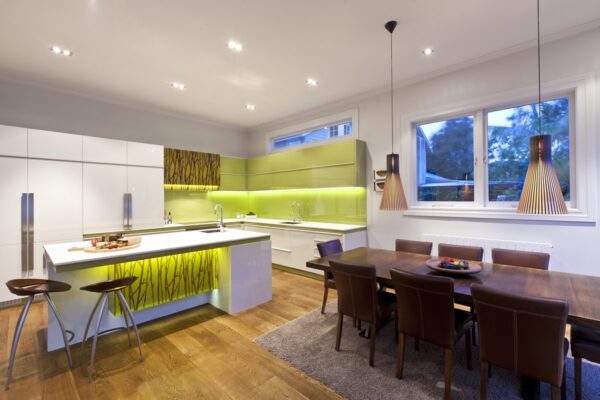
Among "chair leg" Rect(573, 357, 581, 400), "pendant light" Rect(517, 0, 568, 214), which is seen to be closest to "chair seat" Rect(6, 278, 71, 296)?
"pendant light" Rect(517, 0, 568, 214)

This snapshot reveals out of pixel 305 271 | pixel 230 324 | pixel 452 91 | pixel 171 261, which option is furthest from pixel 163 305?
pixel 452 91

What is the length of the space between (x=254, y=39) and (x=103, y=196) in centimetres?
317

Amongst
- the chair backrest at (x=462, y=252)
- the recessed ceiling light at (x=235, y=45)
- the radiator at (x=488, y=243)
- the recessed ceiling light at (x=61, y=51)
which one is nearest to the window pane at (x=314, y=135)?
the radiator at (x=488, y=243)

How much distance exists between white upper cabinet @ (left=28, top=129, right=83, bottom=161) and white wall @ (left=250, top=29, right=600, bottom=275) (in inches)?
157

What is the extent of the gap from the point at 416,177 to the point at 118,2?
3.87m

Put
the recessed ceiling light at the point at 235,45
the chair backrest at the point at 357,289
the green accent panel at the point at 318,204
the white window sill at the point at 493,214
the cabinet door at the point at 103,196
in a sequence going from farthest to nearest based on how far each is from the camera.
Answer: the green accent panel at the point at 318,204
the cabinet door at the point at 103,196
the recessed ceiling light at the point at 235,45
the white window sill at the point at 493,214
the chair backrest at the point at 357,289

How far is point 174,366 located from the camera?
7.34 ft

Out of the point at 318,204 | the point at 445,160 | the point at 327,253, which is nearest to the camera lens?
the point at 327,253

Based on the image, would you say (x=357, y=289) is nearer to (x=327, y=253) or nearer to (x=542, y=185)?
(x=327, y=253)

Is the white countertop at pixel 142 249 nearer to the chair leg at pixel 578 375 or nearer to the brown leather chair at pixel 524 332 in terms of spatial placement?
the brown leather chair at pixel 524 332

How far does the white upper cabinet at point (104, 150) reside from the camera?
3926 mm

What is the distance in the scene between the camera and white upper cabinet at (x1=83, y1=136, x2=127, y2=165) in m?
3.93

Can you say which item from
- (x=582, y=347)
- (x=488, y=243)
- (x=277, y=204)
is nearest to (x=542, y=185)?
(x=582, y=347)

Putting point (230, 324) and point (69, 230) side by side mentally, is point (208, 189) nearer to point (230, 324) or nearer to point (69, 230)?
point (69, 230)
